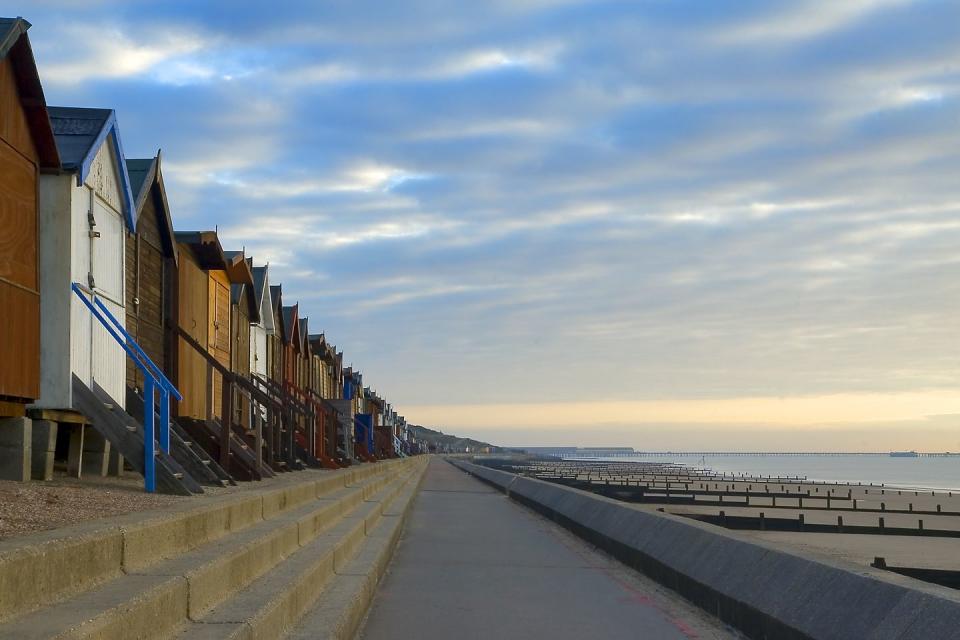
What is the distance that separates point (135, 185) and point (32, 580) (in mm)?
13287

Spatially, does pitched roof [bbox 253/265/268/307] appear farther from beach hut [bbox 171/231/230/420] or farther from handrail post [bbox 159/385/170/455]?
handrail post [bbox 159/385/170/455]

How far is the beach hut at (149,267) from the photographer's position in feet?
54.6

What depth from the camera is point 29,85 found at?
12.0 m

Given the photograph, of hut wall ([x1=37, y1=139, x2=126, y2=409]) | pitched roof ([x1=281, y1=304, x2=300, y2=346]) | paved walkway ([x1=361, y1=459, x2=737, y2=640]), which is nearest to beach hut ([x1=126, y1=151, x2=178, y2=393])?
hut wall ([x1=37, y1=139, x2=126, y2=409])

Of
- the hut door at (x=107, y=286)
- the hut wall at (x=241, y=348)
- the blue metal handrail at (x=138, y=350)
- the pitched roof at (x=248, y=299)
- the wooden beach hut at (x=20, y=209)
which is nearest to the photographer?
→ the wooden beach hut at (x=20, y=209)

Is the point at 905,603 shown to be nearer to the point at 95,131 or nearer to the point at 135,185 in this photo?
the point at 95,131

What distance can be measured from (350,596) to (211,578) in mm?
2774

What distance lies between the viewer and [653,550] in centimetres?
1347

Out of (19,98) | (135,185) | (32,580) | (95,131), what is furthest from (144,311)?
(32,580)

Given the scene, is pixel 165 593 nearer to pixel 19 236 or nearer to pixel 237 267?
pixel 19 236

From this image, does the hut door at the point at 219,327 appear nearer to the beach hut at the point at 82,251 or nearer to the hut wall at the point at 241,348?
the hut wall at the point at 241,348

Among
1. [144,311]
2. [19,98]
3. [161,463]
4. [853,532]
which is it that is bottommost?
[853,532]

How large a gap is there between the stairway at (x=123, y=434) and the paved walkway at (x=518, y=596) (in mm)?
2718

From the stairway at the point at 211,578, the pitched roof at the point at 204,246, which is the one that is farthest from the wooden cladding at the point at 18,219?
the pitched roof at the point at 204,246
